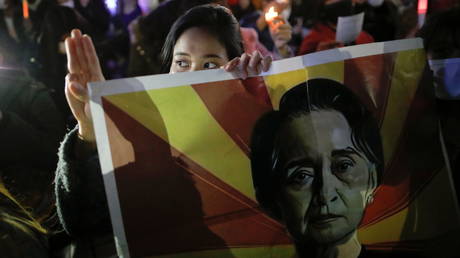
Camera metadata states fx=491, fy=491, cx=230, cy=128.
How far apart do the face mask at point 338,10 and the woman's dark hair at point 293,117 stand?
1869mm

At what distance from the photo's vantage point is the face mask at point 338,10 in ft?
9.64

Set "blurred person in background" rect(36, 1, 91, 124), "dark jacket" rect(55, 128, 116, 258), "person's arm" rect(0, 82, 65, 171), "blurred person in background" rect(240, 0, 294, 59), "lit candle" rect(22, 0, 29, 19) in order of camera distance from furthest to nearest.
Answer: "lit candle" rect(22, 0, 29, 19)
"blurred person in background" rect(36, 1, 91, 124)
"blurred person in background" rect(240, 0, 294, 59)
"person's arm" rect(0, 82, 65, 171)
"dark jacket" rect(55, 128, 116, 258)

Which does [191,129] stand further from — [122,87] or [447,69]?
[447,69]

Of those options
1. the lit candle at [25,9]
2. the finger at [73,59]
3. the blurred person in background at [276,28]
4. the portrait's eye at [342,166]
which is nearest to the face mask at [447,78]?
the portrait's eye at [342,166]

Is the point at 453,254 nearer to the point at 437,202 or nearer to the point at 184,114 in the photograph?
the point at 437,202

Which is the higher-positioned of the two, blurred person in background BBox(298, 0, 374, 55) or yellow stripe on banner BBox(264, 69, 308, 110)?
yellow stripe on banner BBox(264, 69, 308, 110)

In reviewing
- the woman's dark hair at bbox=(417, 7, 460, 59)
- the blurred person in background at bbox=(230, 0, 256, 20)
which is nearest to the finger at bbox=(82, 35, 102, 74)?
the woman's dark hair at bbox=(417, 7, 460, 59)

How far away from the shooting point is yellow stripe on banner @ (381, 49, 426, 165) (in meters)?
1.21

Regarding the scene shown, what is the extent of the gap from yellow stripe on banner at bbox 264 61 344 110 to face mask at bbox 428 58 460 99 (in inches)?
25.3

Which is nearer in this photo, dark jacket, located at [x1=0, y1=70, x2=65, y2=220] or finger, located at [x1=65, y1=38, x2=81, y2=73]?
finger, located at [x1=65, y1=38, x2=81, y2=73]

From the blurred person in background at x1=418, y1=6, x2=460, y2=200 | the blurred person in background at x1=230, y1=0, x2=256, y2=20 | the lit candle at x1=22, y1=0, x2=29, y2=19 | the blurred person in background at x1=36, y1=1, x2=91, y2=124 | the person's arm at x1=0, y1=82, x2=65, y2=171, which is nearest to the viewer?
the blurred person in background at x1=418, y1=6, x2=460, y2=200

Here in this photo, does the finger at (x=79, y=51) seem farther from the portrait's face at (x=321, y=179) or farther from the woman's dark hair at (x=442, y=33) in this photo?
the woman's dark hair at (x=442, y=33)

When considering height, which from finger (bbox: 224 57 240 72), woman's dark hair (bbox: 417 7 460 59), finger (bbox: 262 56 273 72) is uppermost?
finger (bbox: 224 57 240 72)

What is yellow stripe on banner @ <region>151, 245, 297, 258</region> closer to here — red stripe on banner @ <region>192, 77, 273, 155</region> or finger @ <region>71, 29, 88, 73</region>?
red stripe on banner @ <region>192, 77, 273, 155</region>
